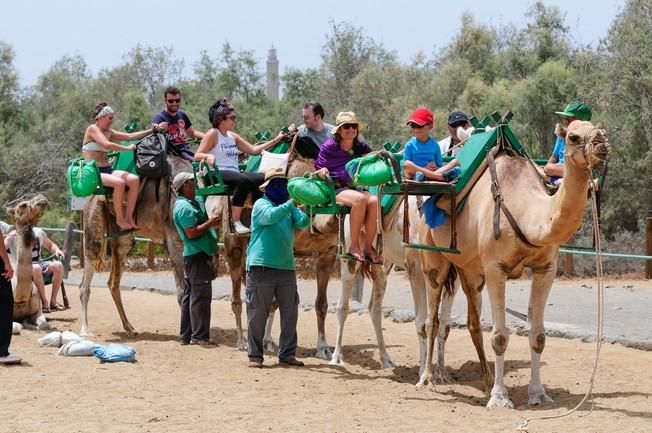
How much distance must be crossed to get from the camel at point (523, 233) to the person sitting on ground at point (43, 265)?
269 inches

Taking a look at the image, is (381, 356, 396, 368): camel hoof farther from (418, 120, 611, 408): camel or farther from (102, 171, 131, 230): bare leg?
(102, 171, 131, 230): bare leg

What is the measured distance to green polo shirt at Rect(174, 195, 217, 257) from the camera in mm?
12391

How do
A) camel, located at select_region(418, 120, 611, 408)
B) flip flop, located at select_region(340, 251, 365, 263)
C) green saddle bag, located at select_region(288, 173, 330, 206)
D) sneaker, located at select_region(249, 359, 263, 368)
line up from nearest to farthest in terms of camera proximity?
1. camel, located at select_region(418, 120, 611, 408)
2. green saddle bag, located at select_region(288, 173, 330, 206)
3. flip flop, located at select_region(340, 251, 365, 263)
4. sneaker, located at select_region(249, 359, 263, 368)

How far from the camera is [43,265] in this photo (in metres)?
16.2

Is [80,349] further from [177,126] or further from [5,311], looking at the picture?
[177,126]

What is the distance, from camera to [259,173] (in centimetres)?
1211

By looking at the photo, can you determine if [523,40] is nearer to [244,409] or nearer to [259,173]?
[259,173]

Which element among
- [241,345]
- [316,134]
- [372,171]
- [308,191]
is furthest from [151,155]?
[372,171]

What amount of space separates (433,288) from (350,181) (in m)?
1.54

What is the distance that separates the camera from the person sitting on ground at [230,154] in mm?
11922

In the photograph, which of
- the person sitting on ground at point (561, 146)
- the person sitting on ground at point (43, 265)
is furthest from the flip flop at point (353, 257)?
the person sitting on ground at point (43, 265)

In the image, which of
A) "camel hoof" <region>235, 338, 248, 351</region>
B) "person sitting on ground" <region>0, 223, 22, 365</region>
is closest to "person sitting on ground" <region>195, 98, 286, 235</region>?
"camel hoof" <region>235, 338, 248, 351</region>

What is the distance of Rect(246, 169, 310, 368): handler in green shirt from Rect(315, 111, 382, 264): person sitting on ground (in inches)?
19.5

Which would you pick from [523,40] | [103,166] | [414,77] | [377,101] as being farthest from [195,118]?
[103,166]
